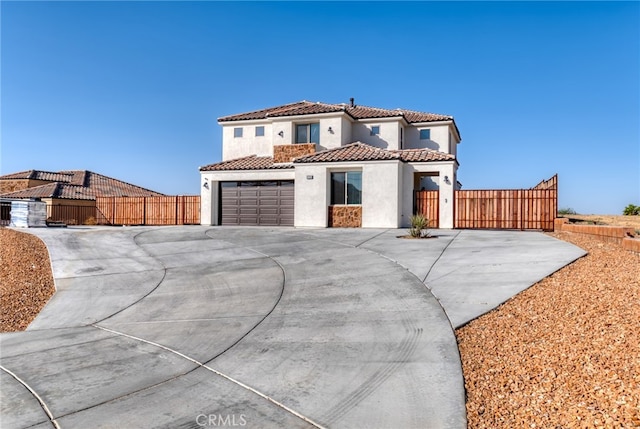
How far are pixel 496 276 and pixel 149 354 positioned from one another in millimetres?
6674

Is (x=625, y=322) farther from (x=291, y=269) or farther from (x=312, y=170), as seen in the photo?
(x=312, y=170)

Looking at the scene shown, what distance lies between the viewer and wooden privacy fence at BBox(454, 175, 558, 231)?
74.4ft

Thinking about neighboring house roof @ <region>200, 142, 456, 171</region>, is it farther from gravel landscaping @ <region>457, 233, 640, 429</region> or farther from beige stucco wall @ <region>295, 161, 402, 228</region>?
gravel landscaping @ <region>457, 233, 640, 429</region>

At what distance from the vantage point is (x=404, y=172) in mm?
23672

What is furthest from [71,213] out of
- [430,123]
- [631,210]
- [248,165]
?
[631,210]

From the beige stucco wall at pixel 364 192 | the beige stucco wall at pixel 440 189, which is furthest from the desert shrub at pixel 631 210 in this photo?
the beige stucco wall at pixel 364 192

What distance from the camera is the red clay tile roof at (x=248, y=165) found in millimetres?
24819

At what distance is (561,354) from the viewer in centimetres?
522

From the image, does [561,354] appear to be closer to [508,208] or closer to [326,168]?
[326,168]

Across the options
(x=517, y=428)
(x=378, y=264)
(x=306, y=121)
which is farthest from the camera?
(x=306, y=121)

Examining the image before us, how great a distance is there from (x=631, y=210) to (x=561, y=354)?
3081 cm

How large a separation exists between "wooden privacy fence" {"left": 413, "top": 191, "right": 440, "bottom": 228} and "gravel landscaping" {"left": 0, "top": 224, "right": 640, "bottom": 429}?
582 inches

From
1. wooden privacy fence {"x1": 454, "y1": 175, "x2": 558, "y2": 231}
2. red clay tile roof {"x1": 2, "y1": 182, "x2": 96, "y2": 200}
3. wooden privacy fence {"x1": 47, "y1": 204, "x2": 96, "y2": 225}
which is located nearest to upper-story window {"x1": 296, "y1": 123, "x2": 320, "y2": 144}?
wooden privacy fence {"x1": 454, "y1": 175, "x2": 558, "y2": 231}

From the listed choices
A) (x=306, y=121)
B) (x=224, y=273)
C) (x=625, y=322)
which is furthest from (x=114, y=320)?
(x=306, y=121)
